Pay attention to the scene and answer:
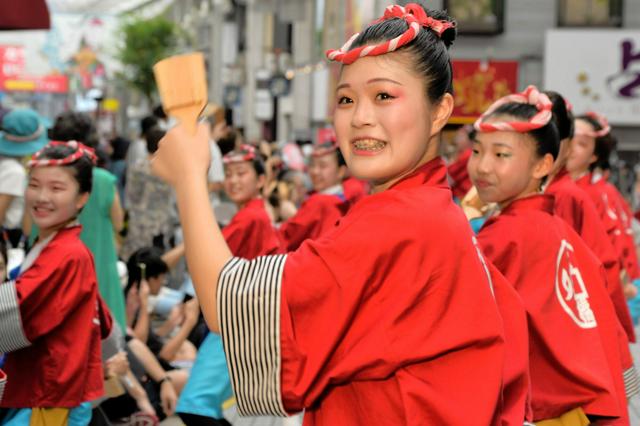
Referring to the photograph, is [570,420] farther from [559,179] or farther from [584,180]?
[584,180]

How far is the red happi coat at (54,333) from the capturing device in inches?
189

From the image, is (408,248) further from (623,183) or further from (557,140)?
(623,183)

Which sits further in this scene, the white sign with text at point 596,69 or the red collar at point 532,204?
the white sign with text at point 596,69

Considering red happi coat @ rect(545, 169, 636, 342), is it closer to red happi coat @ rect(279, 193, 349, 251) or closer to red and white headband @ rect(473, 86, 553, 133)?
red and white headband @ rect(473, 86, 553, 133)

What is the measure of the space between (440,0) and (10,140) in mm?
13973

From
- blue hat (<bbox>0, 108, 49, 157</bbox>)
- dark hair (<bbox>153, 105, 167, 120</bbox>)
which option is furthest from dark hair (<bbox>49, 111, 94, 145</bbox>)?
→ dark hair (<bbox>153, 105, 167, 120</bbox>)

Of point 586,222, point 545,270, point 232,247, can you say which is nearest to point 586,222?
point 586,222

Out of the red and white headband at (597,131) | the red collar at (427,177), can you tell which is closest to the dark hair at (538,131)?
the red collar at (427,177)

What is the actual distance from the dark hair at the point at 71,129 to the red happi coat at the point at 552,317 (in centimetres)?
379

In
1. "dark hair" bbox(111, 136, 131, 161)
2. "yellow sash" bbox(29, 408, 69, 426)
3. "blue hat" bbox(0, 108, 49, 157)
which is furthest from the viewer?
"dark hair" bbox(111, 136, 131, 161)

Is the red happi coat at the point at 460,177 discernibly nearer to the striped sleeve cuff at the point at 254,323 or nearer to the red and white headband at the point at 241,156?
the red and white headband at the point at 241,156

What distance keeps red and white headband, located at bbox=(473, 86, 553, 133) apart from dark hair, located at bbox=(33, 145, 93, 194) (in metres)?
1.81

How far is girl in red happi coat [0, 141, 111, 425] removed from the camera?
4758 mm

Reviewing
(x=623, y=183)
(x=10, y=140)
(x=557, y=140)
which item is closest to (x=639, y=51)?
(x=623, y=183)
